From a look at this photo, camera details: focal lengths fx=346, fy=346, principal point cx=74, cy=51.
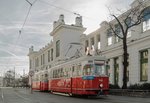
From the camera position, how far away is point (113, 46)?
46000 millimetres

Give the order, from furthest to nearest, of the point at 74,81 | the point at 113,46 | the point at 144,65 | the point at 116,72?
the point at 113,46 < the point at 116,72 < the point at 144,65 < the point at 74,81

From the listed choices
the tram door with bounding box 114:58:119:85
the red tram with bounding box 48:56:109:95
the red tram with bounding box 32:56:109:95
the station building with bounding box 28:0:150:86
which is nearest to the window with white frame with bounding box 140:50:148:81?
the station building with bounding box 28:0:150:86

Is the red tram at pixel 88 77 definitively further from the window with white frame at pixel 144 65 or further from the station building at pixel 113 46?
the window with white frame at pixel 144 65

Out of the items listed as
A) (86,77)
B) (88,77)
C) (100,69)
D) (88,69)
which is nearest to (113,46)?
(100,69)

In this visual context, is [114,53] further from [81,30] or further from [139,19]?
[81,30]

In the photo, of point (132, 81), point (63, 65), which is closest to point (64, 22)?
point (132, 81)

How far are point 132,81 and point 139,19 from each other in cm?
826

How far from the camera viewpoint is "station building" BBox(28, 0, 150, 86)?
3781 cm

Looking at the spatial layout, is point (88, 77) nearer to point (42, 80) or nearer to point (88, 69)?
point (88, 69)

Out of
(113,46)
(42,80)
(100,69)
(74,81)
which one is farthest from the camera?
(42,80)

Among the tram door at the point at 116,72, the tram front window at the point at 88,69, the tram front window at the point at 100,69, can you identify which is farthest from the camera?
the tram door at the point at 116,72

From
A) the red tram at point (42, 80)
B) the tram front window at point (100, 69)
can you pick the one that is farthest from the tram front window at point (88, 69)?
the red tram at point (42, 80)

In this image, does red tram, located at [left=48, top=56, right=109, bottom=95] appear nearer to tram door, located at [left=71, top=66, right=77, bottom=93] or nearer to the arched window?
tram door, located at [left=71, top=66, right=77, bottom=93]

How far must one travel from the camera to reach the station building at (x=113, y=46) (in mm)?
37812
